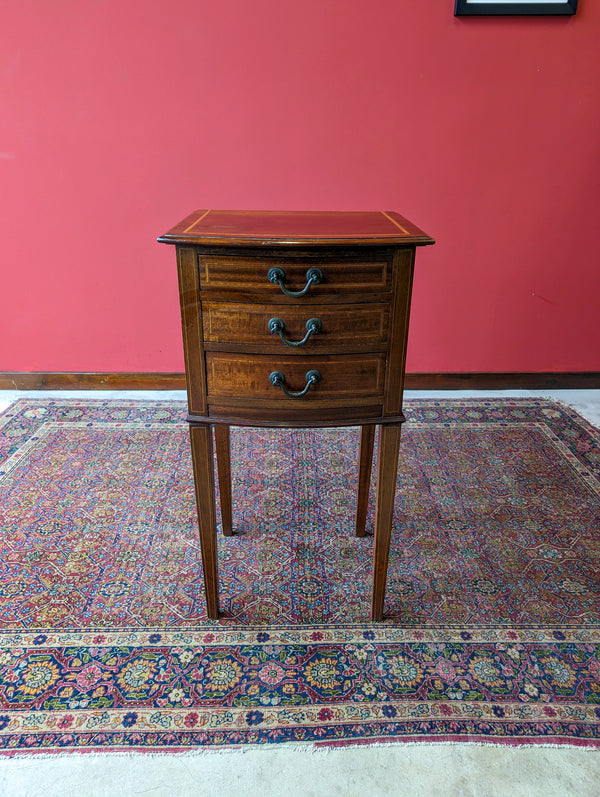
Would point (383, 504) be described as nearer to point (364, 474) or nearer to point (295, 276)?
point (364, 474)

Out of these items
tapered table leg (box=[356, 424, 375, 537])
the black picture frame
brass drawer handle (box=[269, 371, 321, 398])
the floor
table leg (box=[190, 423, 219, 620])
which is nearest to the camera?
the floor

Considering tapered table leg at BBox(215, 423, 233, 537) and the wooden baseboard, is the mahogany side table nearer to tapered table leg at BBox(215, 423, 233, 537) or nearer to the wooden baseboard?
tapered table leg at BBox(215, 423, 233, 537)

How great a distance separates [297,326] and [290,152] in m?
1.69

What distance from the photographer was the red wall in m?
2.50

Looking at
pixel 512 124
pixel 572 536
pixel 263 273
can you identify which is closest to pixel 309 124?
pixel 512 124

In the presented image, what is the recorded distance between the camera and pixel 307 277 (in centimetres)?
126

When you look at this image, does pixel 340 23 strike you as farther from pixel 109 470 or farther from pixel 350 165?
pixel 109 470

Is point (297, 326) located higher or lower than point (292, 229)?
lower

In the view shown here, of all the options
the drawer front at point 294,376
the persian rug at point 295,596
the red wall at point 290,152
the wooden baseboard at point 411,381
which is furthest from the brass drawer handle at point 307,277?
the wooden baseboard at point 411,381

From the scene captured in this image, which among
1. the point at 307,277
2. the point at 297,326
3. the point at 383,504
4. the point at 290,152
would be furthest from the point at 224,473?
the point at 290,152

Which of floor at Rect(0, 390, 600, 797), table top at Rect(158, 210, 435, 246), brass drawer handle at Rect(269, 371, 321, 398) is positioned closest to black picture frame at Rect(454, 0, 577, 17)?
table top at Rect(158, 210, 435, 246)

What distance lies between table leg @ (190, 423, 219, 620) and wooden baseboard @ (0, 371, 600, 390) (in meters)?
1.58

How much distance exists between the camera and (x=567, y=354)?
307cm

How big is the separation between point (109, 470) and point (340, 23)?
220cm
